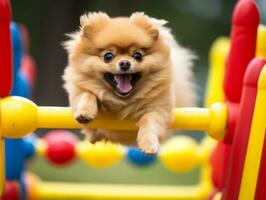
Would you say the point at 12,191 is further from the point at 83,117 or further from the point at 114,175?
the point at 114,175

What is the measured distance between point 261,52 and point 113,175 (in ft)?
13.1

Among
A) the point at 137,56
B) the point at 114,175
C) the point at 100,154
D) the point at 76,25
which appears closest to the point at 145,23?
the point at 137,56

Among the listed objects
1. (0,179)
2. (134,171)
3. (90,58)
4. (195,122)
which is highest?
(90,58)

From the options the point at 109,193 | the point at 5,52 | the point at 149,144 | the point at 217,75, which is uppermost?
the point at 5,52

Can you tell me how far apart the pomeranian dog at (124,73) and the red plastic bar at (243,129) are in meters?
0.36

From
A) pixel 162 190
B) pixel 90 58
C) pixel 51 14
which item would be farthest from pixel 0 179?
pixel 51 14

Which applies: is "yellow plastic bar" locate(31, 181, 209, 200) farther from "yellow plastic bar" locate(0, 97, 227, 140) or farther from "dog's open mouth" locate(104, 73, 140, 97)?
"dog's open mouth" locate(104, 73, 140, 97)

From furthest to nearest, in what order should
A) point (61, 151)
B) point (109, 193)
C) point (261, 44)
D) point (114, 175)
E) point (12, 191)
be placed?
Result: point (114, 175)
point (109, 193)
point (61, 151)
point (12, 191)
point (261, 44)

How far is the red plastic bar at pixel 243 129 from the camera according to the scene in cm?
286

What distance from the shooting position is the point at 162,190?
458cm

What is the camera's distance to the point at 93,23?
2.98 meters

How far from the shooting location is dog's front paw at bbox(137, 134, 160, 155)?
9.21ft

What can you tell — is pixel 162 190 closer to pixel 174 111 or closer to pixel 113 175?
pixel 174 111

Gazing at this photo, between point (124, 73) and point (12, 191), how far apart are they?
1.40 m
